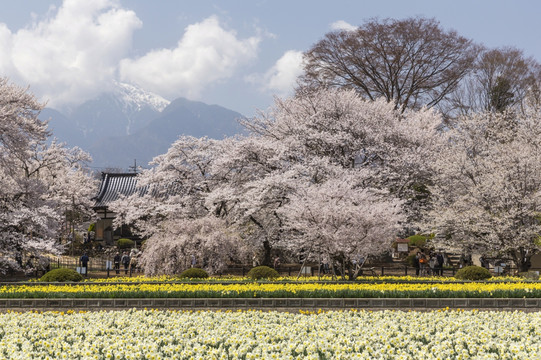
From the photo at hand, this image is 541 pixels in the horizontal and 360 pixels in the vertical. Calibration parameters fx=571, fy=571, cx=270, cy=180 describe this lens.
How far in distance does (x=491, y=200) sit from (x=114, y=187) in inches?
1443

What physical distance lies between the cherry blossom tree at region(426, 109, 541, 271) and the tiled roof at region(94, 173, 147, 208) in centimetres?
2996

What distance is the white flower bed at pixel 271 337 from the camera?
8867 mm

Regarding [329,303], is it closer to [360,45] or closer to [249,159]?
[249,159]

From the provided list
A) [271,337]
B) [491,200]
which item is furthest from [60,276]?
[491,200]

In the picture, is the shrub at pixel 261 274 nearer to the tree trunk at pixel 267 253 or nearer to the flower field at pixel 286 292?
the flower field at pixel 286 292

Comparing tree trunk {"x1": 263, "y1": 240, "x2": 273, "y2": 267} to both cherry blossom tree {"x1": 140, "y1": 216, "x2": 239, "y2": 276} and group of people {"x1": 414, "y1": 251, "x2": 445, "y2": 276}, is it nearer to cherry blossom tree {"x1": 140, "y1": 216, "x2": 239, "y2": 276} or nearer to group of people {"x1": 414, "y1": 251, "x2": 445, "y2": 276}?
cherry blossom tree {"x1": 140, "y1": 216, "x2": 239, "y2": 276}

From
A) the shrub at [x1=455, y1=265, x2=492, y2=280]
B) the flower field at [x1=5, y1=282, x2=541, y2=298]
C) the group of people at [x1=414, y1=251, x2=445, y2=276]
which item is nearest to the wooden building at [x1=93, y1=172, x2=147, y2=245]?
the group of people at [x1=414, y1=251, x2=445, y2=276]

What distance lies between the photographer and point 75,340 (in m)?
10.6

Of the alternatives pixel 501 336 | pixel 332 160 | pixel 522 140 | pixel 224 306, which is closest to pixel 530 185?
pixel 522 140

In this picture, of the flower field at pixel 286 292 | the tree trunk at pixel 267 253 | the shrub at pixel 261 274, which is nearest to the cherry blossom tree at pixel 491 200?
the tree trunk at pixel 267 253

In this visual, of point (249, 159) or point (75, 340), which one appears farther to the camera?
point (249, 159)

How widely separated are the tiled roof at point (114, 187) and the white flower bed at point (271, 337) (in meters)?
41.0

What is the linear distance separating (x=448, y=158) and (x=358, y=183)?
5.42 meters

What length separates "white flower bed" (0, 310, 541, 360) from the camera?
349 inches
